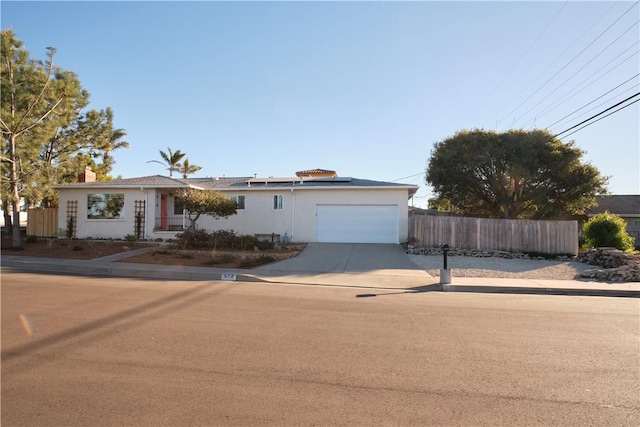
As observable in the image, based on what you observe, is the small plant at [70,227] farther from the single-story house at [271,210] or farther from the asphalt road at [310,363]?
the asphalt road at [310,363]

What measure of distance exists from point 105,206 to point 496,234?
20.4 metres

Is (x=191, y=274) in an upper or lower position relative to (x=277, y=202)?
lower

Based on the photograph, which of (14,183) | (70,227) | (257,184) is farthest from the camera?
(257,184)

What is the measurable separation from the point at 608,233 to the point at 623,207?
70.7 ft

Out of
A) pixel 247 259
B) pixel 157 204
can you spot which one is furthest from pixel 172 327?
pixel 157 204

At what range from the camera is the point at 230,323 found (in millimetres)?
6664

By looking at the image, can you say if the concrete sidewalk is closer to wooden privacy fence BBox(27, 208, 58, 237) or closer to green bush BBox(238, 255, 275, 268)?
green bush BBox(238, 255, 275, 268)

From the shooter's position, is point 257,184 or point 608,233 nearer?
point 608,233

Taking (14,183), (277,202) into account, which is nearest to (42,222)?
(14,183)

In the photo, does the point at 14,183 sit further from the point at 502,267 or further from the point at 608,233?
the point at 608,233

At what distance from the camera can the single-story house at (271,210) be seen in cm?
2155

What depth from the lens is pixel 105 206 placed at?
74.7 ft

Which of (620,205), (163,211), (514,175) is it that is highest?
(514,175)

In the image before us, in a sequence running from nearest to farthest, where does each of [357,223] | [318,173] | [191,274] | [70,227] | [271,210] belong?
[191,274]
[357,223]
[271,210]
[70,227]
[318,173]
